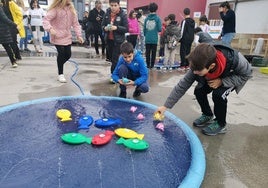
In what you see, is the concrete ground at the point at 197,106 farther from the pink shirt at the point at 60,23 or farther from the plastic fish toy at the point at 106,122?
the plastic fish toy at the point at 106,122

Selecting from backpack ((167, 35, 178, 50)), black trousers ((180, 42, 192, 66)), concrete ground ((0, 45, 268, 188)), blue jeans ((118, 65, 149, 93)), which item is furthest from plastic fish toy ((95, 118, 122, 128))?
black trousers ((180, 42, 192, 66))

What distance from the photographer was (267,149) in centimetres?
245

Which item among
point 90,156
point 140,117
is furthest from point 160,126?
point 90,156

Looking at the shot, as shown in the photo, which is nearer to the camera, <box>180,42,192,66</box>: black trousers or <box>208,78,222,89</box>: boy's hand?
<box>208,78,222,89</box>: boy's hand

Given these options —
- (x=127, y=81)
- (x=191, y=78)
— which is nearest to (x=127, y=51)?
(x=127, y=81)

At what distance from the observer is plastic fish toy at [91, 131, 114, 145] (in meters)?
2.18

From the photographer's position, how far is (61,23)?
4.22 metres

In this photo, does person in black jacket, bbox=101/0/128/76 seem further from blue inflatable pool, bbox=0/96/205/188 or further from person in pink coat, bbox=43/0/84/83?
blue inflatable pool, bbox=0/96/205/188

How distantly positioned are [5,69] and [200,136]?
14.4 ft

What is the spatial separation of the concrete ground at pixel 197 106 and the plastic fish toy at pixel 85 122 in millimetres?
1132

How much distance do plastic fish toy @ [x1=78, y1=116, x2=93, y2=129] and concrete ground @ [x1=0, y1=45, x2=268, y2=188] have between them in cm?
113

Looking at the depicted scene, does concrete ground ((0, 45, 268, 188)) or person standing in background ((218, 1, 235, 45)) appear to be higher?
person standing in background ((218, 1, 235, 45))

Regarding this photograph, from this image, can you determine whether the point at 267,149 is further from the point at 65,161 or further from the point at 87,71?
the point at 87,71

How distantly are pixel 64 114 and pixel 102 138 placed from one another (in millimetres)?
701
